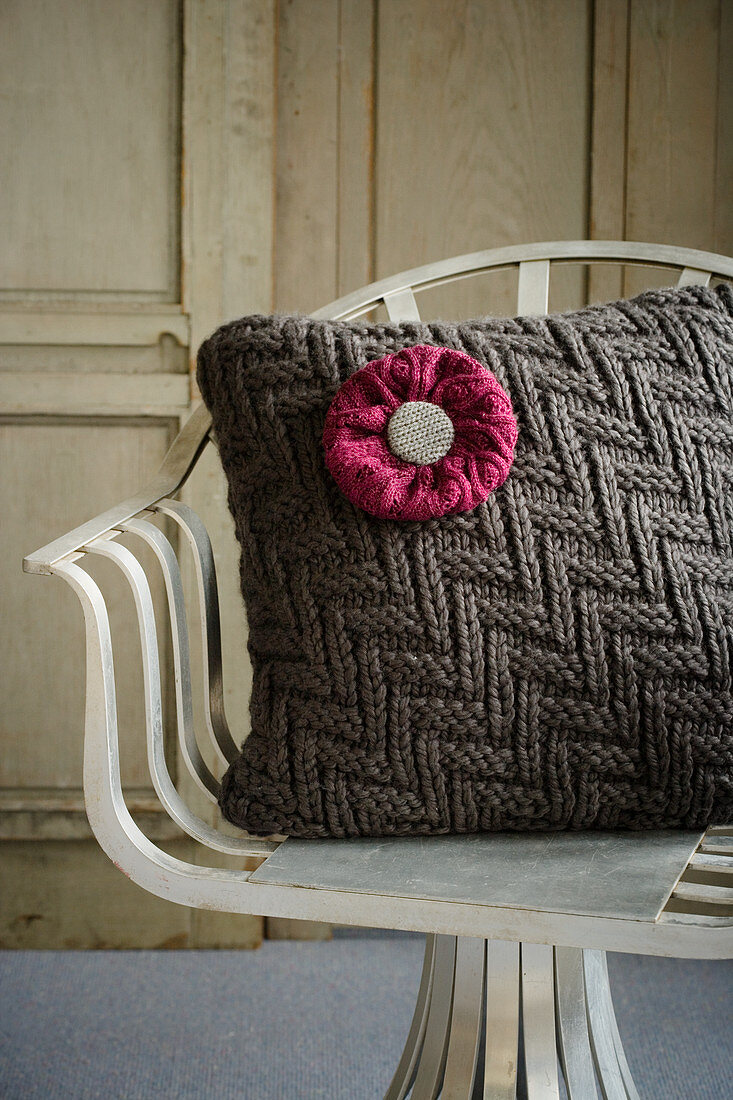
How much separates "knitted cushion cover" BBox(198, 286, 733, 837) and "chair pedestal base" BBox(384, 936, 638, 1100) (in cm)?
13

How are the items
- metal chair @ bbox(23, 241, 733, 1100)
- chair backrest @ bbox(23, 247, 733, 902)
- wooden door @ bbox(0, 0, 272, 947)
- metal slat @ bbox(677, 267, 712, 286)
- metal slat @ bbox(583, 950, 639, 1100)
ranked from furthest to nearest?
wooden door @ bbox(0, 0, 272, 947)
metal slat @ bbox(677, 267, 712, 286)
metal slat @ bbox(583, 950, 639, 1100)
chair backrest @ bbox(23, 247, 733, 902)
metal chair @ bbox(23, 241, 733, 1100)

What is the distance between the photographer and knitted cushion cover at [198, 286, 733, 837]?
686mm

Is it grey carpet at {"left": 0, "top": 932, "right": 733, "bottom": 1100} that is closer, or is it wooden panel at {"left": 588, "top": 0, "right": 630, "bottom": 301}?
grey carpet at {"left": 0, "top": 932, "right": 733, "bottom": 1100}

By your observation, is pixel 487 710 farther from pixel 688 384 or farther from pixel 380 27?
pixel 380 27

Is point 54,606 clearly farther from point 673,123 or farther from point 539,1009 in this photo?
point 673,123

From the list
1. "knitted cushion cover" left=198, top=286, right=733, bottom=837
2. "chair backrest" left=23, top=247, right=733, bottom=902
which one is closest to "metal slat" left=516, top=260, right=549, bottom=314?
"chair backrest" left=23, top=247, right=733, bottom=902

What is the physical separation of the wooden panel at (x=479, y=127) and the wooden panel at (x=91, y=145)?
12.6 inches

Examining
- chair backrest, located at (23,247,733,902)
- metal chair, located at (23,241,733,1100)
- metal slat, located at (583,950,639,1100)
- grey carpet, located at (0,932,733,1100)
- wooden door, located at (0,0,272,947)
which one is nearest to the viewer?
metal chair, located at (23,241,733,1100)

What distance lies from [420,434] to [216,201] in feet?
2.53

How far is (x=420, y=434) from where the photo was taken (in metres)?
0.71

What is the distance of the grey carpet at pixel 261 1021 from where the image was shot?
110cm

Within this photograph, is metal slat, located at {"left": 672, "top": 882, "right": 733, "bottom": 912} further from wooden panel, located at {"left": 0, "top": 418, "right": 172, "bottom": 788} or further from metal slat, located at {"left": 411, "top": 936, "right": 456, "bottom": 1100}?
wooden panel, located at {"left": 0, "top": 418, "right": 172, "bottom": 788}

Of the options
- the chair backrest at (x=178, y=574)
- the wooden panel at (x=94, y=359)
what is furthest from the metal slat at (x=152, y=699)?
the wooden panel at (x=94, y=359)

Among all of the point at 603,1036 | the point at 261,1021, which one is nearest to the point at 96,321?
the point at 261,1021
